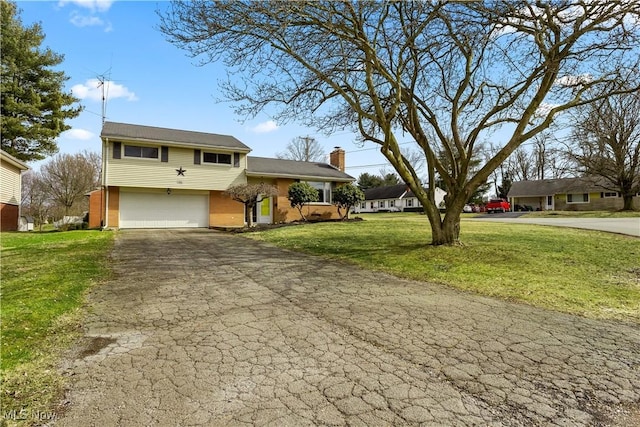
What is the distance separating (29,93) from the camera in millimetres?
22844

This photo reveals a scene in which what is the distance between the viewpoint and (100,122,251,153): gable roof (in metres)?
18.2

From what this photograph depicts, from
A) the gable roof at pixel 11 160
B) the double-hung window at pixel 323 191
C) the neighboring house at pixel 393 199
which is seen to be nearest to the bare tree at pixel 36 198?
the gable roof at pixel 11 160

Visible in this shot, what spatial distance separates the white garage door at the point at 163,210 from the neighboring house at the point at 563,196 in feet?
130

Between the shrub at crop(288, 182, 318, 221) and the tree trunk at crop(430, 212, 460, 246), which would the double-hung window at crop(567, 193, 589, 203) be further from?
the tree trunk at crop(430, 212, 460, 246)

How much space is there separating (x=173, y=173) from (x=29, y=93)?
12191 mm

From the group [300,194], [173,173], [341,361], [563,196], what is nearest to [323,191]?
[300,194]

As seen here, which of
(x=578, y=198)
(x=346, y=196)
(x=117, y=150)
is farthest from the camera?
(x=578, y=198)

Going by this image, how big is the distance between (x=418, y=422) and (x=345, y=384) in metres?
0.63

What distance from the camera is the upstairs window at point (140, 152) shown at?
18.3 m

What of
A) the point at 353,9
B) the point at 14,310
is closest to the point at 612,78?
the point at 353,9

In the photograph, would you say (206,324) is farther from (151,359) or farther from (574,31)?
(574,31)

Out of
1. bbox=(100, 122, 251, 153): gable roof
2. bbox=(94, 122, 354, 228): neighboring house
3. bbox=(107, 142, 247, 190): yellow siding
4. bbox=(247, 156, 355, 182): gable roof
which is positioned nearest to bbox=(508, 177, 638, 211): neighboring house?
bbox=(247, 156, 355, 182): gable roof

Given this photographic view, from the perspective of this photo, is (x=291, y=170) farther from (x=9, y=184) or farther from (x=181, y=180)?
(x=9, y=184)

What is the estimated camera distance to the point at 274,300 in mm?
5125
